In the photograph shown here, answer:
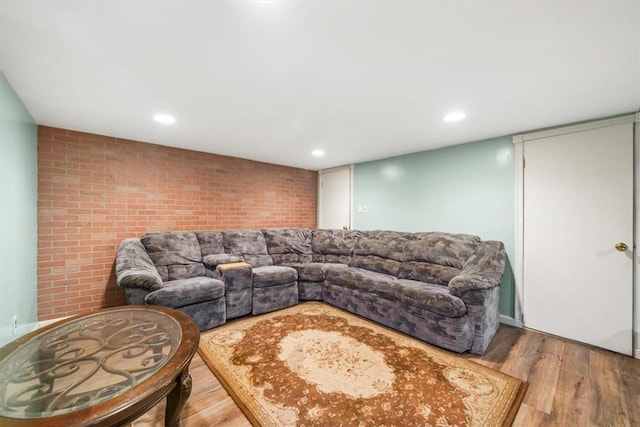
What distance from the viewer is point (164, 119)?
2576 mm

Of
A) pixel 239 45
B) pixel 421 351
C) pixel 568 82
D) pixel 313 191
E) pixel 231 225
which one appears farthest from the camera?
pixel 313 191

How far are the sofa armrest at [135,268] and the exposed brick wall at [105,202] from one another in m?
0.42

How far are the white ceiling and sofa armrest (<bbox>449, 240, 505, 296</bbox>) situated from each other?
53.4 inches

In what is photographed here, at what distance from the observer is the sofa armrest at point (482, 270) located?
7.52ft

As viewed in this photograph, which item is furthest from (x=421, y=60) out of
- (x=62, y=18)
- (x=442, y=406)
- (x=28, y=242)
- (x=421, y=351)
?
(x=28, y=242)

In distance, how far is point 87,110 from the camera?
235 centimetres

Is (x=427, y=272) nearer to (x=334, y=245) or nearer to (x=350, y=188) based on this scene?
(x=334, y=245)

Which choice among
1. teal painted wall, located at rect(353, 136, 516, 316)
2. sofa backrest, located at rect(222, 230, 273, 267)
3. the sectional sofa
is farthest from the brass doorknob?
sofa backrest, located at rect(222, 230, 273, 267)

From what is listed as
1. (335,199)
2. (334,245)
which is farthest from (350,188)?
(334,245)

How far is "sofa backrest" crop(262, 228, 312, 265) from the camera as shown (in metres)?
4.05

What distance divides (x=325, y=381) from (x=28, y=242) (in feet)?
9.66

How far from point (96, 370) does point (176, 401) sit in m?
0.43

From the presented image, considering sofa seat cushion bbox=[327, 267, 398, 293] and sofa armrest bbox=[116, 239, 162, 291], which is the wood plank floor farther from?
sofa seat cushion bbox=[327, 267, 398, 293]

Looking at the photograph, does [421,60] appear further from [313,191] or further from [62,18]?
[313,191]
